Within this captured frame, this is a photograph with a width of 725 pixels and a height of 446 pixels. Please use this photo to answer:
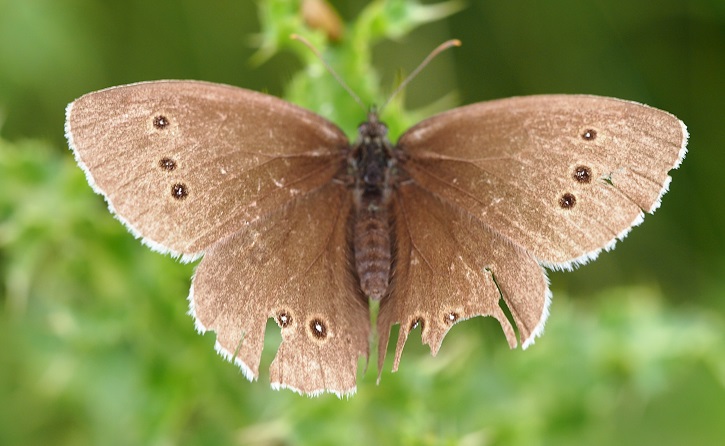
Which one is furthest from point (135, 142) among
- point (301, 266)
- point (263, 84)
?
point (263, 84)

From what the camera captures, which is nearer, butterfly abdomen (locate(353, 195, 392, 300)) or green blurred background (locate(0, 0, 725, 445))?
butterfly abdomen (locate(353, 195, 392, 300))

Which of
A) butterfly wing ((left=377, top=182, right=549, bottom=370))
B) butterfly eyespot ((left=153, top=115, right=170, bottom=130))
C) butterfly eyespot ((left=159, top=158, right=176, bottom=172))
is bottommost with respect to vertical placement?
butterfly wing ((left=377, top=182, right=549, bottom=370))

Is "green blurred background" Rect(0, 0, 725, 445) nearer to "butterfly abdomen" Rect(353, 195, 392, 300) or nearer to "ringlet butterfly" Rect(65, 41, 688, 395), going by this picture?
"ringlet butterfly" Rect(65, 41, 688, 395)

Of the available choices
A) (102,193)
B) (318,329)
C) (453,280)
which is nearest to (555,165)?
(453,280)

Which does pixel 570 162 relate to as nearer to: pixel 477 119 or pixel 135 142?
pixel 477 119

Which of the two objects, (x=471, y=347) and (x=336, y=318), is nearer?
(x=336, y=318)

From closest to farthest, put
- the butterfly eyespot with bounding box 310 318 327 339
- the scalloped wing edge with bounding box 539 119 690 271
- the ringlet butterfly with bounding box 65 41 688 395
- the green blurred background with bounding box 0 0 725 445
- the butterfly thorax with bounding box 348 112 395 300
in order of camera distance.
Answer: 1. the scalloped wing edge with bounding box 539 119 690 271
2. the ringlet butterfly with bounding box 65 41 688 395
3. the butterfly eyespot with bounding box 310 318 327 339
4. the butterfly thorax with bounding box 348 112 395 300
5. the green blurred background with bounding box 0 0 725 445

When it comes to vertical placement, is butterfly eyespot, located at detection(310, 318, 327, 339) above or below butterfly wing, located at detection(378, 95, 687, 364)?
below

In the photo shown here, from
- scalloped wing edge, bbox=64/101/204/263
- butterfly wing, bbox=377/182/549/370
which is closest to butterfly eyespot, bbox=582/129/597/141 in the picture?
butterfly wing, bbox=377/182/549/370
